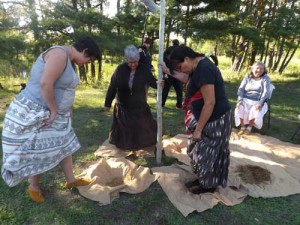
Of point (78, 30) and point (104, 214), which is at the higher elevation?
point (78, 30)

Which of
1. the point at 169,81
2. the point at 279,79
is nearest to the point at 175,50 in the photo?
the point at 169,81

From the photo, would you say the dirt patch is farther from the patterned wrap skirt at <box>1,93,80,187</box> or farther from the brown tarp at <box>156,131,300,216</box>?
the patterned wrap skirt at <box>1,93,80,187</box>

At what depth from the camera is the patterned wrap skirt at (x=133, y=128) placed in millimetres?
3535

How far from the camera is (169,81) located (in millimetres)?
6039

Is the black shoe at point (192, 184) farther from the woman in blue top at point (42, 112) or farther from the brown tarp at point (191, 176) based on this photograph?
the woman in blue top at point (42, 112)

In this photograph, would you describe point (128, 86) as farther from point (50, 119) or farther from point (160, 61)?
point (50, 119)

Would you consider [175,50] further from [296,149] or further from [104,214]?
[296,149]

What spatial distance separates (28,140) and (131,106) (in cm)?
157

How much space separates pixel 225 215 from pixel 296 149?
2.09 metres

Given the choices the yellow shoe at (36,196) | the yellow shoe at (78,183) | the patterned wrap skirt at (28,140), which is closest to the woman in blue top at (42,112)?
the patterned wrap skirt at (28,140)

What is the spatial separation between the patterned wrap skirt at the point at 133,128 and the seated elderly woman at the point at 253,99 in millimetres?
1843

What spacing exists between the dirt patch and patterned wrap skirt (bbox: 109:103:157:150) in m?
1.22

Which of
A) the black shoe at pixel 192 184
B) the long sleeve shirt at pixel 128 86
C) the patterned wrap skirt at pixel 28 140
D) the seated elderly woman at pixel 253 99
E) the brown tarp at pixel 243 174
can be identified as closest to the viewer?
the patterned wrap skirt at pixel 28 140

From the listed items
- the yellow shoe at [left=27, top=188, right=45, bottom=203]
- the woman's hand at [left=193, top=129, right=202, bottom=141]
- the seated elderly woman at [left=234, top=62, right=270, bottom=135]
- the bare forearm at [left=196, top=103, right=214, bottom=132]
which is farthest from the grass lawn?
the seated elderly woman at [left=234, top=62, right=270, bottom=135]
